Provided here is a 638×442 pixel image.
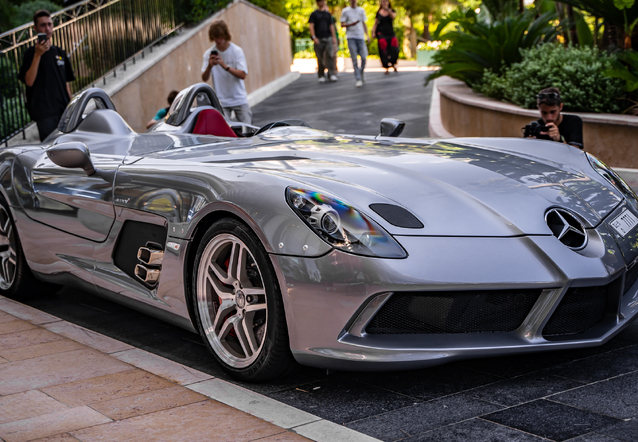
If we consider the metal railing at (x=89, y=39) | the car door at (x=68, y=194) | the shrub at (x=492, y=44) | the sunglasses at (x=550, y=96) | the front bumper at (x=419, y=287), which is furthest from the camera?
the metal railing at (x=89, y=39)

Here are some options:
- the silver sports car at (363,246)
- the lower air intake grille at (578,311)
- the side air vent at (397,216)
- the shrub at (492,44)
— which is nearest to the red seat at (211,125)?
the silver sports car at (363,246)

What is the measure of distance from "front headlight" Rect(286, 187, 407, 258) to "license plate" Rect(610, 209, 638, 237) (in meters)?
1.04

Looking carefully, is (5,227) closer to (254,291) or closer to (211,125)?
(211,125)

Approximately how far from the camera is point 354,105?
15.1 m

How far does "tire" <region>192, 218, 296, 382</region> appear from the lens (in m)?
3.04

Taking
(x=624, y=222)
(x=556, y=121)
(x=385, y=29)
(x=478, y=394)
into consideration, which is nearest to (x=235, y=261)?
(x=478, y=394)

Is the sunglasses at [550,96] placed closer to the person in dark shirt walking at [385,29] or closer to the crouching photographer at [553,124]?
the crouching photographer at [553,124]

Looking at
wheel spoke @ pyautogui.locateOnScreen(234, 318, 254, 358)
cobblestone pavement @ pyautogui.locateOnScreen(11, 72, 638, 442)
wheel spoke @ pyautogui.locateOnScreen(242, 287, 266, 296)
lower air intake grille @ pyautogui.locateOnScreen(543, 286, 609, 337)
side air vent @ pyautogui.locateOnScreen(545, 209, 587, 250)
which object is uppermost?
side air vent @ pyautogui.locateOnScreen(545, 209, 587, 250)

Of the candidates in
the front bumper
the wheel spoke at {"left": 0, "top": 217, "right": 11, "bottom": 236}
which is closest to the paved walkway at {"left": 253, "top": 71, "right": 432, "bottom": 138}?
the wheel spoke at {"left": 0, "top": 217, "right": 11, "bottom": 236}

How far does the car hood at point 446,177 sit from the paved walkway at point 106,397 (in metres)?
0.92

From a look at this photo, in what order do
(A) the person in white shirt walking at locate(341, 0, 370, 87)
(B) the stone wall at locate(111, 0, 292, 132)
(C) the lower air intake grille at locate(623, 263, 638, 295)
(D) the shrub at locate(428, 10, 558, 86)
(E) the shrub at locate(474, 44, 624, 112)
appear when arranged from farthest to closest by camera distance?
1. (A) the person in white shirt walking at locate(341, 0, 370, 87)
2. (B) the stone wall at locate(111, 0, 292, 132)
3. (D) the shrub at locate(428, 10, 558, 86)
4. (E) the shrub at locate(474, 44, 624, 112)
5. (C) the lower air intake grille at locate(623, 263, 638, 295)

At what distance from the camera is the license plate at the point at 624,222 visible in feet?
10.7

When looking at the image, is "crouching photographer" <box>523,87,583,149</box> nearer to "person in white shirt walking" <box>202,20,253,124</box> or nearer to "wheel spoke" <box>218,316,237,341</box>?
"wheel spoke" <box>218,316,237,341</box>

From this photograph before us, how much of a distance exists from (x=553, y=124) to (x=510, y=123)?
3009 mm
